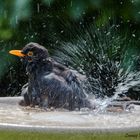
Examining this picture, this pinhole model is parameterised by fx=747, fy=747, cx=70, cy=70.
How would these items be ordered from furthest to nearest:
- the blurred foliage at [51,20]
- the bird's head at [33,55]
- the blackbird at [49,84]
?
the blurred foliage at [51,20], the bird's head at [33,55], the blackbird at [49,84]

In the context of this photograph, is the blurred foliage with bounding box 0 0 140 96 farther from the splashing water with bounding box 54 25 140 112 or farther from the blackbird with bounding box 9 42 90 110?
the blackbird with bounding box 9 42 90 110

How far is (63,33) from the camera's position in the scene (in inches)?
237

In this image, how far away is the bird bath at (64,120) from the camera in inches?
128

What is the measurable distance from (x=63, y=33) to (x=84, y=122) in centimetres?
250

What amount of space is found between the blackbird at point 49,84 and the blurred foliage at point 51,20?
1.21 m

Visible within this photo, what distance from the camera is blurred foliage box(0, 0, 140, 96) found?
555 centimetres

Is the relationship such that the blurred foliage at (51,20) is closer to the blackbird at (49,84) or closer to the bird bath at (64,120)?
the blackbird at (49,84)

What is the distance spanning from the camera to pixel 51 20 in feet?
19.4

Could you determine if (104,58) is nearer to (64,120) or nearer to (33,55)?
(33,55)

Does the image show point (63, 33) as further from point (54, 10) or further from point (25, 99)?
point (25, 99)

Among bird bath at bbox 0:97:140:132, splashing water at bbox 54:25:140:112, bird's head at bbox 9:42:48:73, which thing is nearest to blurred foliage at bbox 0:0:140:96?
splashing water at bbox 54:25:140:112

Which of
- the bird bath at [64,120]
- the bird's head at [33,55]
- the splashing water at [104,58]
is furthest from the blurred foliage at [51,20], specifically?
the bird bath at [64,120]

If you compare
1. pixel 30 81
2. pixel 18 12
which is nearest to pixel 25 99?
pixel 30 81

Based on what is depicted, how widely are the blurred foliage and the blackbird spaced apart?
1.21m
